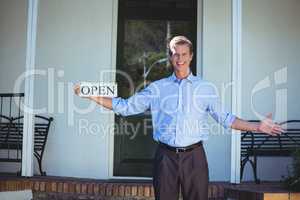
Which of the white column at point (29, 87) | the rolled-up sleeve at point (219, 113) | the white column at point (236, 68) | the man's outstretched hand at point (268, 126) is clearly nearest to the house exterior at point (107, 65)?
the white column at point (29, 87)

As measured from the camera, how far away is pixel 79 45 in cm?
625

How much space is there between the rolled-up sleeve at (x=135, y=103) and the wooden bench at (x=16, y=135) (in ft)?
9.36

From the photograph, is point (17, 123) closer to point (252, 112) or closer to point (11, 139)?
point (11, 139)

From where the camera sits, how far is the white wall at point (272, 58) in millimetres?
6215

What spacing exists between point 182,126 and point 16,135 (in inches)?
137

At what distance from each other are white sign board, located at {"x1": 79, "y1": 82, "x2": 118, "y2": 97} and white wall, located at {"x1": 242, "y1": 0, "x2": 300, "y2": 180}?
324 cm

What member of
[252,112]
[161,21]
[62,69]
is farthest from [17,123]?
[252,112]

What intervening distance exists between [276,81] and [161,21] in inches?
67.8

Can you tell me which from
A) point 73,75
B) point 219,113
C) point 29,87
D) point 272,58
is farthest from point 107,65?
point 219,113

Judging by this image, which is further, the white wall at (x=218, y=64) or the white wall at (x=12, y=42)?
the white wall at (x=12, y=42)

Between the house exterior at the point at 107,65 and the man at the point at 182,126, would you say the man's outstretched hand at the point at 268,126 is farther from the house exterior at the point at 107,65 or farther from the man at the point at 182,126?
the house exterior at the point at 107,65

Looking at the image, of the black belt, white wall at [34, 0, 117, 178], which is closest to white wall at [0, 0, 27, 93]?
white wall at [34, 0, 117, 178]

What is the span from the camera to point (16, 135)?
6.10 m

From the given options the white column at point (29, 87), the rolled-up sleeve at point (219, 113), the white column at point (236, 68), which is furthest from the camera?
the white column at point (29, 87)
